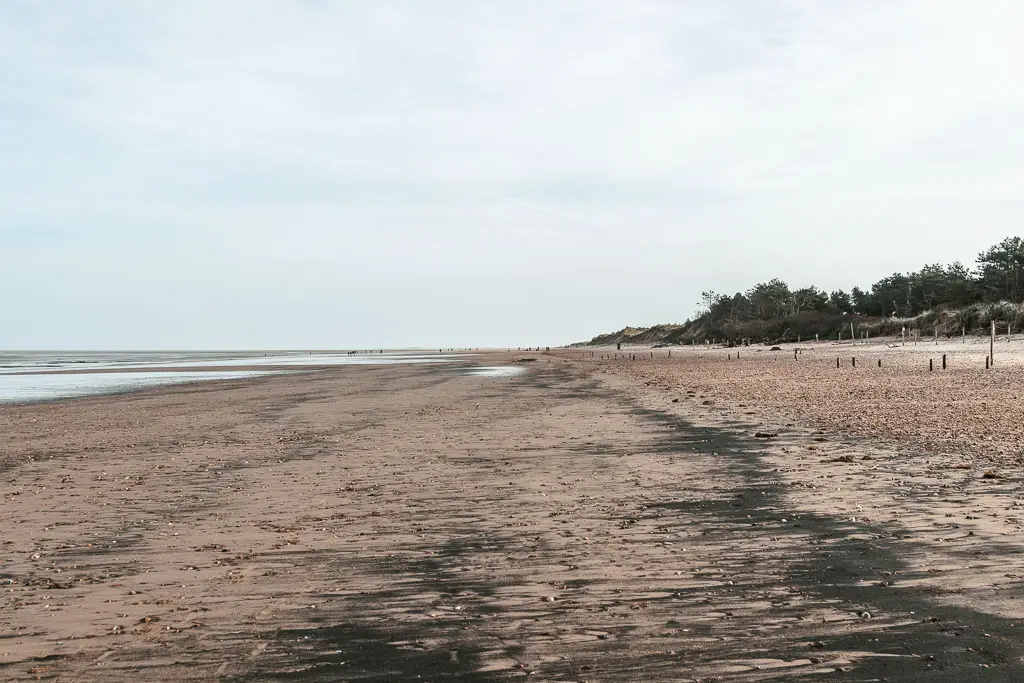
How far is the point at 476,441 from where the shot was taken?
51.0 feet

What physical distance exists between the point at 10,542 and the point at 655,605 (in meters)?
6.30

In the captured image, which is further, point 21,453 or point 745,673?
point 21,453

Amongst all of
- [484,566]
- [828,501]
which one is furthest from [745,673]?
[828,501]

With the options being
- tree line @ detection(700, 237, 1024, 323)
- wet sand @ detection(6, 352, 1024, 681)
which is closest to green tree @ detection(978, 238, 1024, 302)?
tree line @ detection(700, 237, 1024, 323)

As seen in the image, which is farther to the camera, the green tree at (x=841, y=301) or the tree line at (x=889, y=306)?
the green tree at (x=841, y=301)

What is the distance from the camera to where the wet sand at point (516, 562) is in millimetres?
4859

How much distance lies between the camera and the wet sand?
4.86 metres

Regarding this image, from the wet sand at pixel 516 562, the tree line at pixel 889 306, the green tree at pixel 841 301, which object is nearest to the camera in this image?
the wet sand at pixel 516 562

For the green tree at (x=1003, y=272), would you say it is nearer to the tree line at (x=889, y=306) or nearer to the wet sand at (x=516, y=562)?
the tree line at (x=889, y=306)

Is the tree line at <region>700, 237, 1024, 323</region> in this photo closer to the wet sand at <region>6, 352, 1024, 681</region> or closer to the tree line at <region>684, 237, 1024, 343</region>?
the tree line at <region>684, 237, 1024, 343</region>

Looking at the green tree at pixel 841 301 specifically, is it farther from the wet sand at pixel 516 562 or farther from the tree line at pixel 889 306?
Result: the wet sand at pixel 516 562

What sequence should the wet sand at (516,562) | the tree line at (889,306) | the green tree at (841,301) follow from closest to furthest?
the wet sand at (516,562)
the tree line at (889,306)
the green tree at (841,301)

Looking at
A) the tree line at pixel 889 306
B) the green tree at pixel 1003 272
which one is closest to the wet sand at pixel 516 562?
the tree line at pixel 889 306

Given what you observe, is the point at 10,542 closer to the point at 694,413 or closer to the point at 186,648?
the point at 186,648
